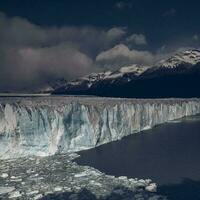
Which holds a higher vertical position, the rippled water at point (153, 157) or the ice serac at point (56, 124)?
the ice serac at point (56, 124)

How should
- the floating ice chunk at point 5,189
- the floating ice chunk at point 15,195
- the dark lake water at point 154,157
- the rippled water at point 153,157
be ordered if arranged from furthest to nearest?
the rippled water at point 153,157 < the dark lake water at point 154,157 < the floating ice chunk at point 5,189 < the floating ice chunk at point 15,195

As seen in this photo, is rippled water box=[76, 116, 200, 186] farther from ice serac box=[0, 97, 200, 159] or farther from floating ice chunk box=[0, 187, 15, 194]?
floating ice chunk box=[0, 187, 15, 194]

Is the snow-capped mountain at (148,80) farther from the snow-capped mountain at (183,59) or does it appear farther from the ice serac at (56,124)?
the ice serac at (56,124)

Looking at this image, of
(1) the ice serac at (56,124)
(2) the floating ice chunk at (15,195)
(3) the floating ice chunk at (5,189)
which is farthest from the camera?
(1) the ice serac at (56,124)

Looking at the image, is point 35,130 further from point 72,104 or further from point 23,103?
point 72,104

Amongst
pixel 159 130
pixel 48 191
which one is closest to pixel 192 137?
pixel 159 130

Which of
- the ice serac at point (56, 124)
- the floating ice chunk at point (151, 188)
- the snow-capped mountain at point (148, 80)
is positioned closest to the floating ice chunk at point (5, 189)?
the ice serac at point (56, 124)

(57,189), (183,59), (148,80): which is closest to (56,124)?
(57,189)
